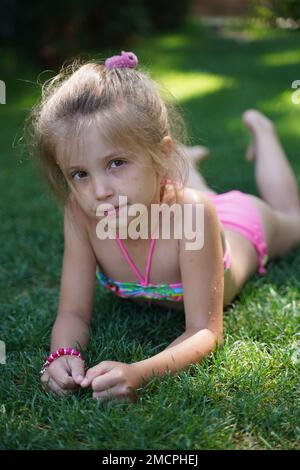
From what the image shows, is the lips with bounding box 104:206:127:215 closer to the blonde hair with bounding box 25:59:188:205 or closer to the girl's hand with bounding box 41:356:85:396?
the blonde hair with bounding box 25:59:188:205

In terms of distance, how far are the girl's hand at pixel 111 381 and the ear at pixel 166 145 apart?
0.60m

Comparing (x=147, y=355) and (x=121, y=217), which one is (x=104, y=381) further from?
(x=121, y=217)

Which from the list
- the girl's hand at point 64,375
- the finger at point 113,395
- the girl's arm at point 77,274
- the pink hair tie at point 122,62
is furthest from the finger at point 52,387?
the pink hair tie at point 122,62

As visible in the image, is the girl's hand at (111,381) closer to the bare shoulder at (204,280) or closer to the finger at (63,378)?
the finger at (63,378)

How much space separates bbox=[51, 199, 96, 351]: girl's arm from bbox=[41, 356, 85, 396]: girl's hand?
0.22 meters

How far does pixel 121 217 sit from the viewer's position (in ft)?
5.70

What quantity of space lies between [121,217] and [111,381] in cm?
43

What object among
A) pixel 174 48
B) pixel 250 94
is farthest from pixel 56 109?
pixel 174 48

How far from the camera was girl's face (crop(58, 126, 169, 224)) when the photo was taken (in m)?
1.67

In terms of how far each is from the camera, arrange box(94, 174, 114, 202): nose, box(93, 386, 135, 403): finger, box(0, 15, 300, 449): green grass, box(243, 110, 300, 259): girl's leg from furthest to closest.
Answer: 1. box(243, 110, 300, 259): girl's leg
2. box(94, 174, 114, 202): nose
3. box(93, 386, 135, 403): finger
4. box(0, 15, 300, 449): green grass

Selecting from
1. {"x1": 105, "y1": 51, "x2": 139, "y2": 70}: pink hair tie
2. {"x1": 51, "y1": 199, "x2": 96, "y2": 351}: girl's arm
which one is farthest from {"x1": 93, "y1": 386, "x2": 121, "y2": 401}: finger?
{"x1": 105, "y1": 51, "x2": 139, "y2": 70}: pink hair tie

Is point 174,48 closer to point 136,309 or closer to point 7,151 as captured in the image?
point 7,151

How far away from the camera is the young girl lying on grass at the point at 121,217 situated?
167 centimetres

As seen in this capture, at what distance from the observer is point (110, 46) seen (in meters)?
8.23
